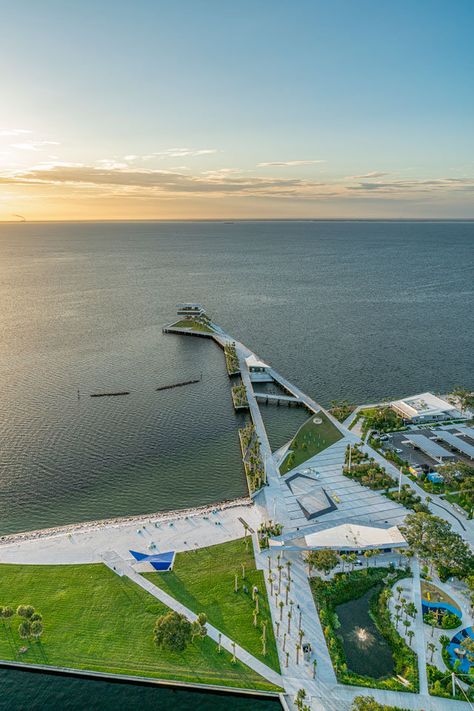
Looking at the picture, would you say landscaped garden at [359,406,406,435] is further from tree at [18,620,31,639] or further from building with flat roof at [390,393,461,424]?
tree at [18,620,31,639]

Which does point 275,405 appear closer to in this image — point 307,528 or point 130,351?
point 307,528

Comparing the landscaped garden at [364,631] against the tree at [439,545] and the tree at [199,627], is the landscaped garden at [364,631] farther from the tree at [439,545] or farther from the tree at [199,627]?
the tree at [199,627]

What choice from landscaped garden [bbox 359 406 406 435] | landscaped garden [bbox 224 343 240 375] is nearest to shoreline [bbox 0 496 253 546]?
landscaped garden [bbox 359 406 406 435]

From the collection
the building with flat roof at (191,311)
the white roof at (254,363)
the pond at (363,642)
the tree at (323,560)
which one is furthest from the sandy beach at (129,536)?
the building with flat roof at (191,311)

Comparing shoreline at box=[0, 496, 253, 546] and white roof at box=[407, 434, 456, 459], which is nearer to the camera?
shoreline at box=[0, 496, 253, 546]

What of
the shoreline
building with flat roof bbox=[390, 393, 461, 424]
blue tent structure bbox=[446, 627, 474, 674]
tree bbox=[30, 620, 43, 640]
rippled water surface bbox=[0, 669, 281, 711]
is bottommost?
rippled water surface bbox=[0, 669, 281, 711]

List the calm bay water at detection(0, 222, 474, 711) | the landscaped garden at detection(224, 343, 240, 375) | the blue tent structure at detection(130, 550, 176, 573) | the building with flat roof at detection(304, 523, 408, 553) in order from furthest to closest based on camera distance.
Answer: the landscaped garden at detection(224, 343, 240, 375) < the calm bay water at detection(0, 222, 474, 711) < the building with flat roof at detection(304, 523, 408, 553) < the blue tent structure at detection(130, 550, 176, 573)

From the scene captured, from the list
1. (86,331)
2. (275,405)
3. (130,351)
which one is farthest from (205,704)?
(86,331)

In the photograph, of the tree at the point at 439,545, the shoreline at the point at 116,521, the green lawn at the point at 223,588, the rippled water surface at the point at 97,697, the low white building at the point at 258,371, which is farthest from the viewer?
the low white building at the point at 258,371
